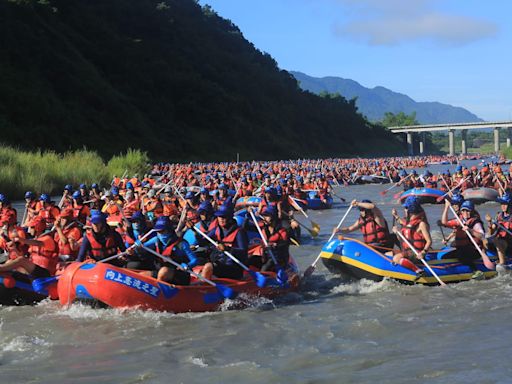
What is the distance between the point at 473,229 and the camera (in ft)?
39.3

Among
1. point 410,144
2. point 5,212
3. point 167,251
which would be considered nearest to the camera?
point 167,251

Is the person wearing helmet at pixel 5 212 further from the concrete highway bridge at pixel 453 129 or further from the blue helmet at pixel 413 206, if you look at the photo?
the concrete highway bridge at pixel 453 129

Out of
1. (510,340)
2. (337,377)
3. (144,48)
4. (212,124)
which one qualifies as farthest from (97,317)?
(144,48)

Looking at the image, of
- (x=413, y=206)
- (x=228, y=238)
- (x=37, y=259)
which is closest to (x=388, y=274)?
(x=413, y=206)

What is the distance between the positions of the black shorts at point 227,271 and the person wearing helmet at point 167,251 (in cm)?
56

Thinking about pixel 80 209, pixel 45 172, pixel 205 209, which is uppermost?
pixel 45 172

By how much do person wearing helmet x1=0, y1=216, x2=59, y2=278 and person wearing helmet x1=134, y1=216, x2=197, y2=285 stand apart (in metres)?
1.85

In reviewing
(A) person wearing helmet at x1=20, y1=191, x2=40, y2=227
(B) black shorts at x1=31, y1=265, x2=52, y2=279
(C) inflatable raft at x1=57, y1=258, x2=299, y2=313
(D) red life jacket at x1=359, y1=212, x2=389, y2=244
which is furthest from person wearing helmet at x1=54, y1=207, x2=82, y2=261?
(D) red life jacket at x1=359, y1=212, x2=389, y2=244

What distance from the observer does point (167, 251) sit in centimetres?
987

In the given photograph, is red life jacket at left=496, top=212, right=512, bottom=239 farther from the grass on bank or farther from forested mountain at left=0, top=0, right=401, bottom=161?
forested mountain at left=0, top=0, right=401, bottom=161

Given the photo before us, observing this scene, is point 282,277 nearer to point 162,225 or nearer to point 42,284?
point 162,225

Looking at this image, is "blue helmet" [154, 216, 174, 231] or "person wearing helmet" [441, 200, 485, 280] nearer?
"blue helmet" [154, 216, 174, 231]

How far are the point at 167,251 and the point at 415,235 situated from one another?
428cm

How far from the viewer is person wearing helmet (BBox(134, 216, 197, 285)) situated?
31.8 ft
